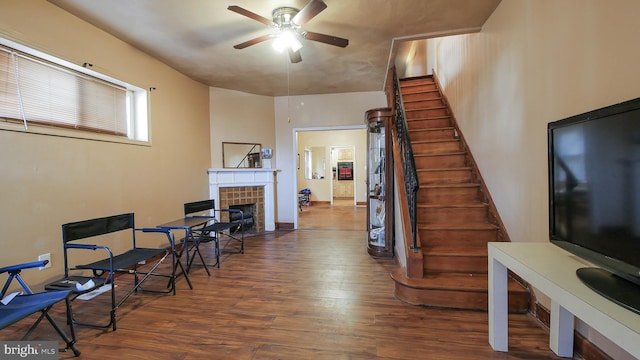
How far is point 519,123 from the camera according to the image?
2.35 m

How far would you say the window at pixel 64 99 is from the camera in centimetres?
229

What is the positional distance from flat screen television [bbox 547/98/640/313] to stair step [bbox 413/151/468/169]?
2.16 metres

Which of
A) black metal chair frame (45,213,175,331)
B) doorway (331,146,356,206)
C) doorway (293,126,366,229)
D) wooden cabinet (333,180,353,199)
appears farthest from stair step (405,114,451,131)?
wooden cabinet (333,180,353,199)

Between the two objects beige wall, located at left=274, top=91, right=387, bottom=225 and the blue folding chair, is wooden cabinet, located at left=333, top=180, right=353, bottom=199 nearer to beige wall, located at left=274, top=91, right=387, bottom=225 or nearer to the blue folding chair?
beige wall, located at left=274, top=91, right=387, bottom=225

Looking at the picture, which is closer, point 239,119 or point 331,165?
point 239,119

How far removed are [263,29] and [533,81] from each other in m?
2.63

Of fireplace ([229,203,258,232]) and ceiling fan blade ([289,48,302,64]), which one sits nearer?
ceiling fan blade ([289,48,302,64])

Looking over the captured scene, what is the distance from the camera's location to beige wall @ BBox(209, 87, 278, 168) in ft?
16.7

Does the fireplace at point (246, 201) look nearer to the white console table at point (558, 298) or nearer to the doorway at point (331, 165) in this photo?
the doorway at point (331, 165)

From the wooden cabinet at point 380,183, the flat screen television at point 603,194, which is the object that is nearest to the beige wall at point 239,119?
the wooden cabinet at point 380,183

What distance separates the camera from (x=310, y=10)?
87.7 inches

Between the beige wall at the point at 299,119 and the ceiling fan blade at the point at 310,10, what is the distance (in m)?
3.07

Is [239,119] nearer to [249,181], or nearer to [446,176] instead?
[249,181]

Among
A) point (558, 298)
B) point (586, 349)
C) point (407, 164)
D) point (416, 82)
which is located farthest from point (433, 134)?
point (558, 298)
